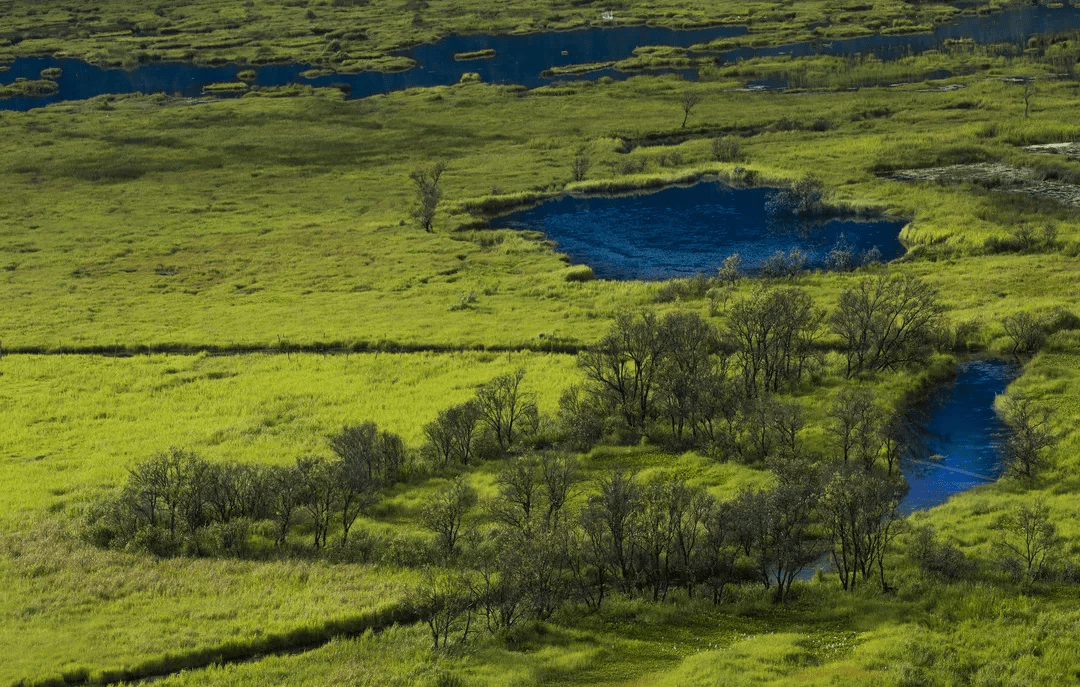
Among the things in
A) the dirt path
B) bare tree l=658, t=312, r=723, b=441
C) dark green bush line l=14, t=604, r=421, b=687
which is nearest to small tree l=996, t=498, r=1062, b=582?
bare tree l=658, t=312, r=723, b=441

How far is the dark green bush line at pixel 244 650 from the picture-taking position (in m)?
34.6

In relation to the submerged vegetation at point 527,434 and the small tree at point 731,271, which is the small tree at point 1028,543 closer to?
the submerged vegetation at point 527,434

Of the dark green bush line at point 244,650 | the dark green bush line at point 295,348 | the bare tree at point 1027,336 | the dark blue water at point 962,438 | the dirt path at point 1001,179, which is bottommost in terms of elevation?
the dark blue water at point 962,438

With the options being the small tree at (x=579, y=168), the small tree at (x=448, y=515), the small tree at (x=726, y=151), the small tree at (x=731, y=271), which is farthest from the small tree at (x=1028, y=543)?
the small tree at (x=726, y=151)

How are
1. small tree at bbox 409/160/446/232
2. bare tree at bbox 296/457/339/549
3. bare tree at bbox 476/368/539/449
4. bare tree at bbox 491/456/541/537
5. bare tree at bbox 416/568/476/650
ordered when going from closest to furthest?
bare tree at bbox 416/568/476/650, bare tree at bbox 491/456/541/537, bare tree at bbox 296/457/339/549, bare tree at bbox 476/368/539/449, small tree at bbox 409/160/446/232

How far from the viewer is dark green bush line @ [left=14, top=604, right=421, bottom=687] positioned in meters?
34.6

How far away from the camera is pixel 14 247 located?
350 feet

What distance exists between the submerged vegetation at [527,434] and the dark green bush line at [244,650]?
4.2 inches

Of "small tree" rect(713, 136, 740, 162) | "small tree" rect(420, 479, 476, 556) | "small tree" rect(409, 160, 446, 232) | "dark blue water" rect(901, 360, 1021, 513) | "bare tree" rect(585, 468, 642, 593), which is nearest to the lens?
"bare tree" rect(585, 468, 642, 593)

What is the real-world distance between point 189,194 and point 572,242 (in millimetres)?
51831

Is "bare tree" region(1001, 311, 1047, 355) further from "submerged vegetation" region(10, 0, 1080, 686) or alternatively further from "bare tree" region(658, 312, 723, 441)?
"bare tree" region(658, 312, 723, 441)

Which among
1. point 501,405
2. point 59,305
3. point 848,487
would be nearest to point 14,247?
point 59,305

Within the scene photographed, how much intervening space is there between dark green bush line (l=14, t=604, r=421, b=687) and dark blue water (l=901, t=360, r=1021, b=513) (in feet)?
79.3

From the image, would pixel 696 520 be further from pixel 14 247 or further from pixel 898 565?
pixel 14 247
